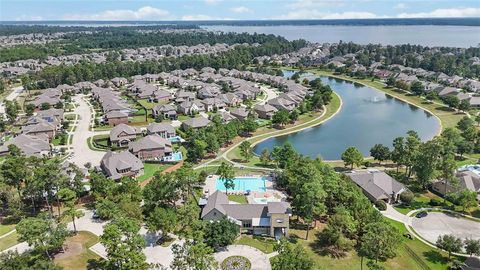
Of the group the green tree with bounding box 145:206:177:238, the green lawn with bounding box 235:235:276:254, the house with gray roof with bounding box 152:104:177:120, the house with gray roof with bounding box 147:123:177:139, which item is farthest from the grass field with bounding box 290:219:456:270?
the house with gray roof with bounding box 152:104:177:120

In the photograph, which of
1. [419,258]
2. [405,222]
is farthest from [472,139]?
[419,258]

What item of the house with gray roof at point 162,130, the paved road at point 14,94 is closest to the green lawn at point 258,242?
the house with gray roof at point 162,130

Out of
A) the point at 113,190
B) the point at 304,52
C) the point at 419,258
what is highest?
the point at 304,52

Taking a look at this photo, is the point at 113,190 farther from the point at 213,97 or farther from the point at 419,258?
the point at 213,97

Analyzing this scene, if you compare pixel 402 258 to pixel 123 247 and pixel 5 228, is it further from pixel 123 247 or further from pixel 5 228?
pixel 5 228

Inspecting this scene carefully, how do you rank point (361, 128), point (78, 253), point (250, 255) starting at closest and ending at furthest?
point (250, 255)
point (78, 253)
point (361, 128)

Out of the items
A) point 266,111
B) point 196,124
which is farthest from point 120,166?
point 266,111
